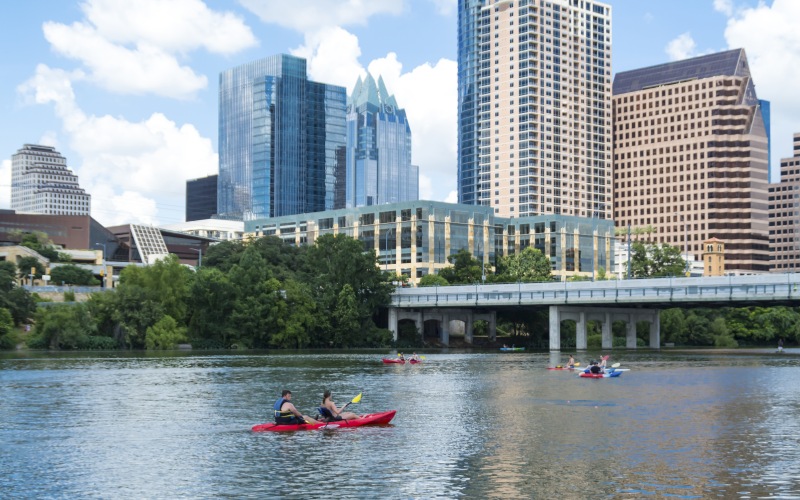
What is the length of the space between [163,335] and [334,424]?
290 ft

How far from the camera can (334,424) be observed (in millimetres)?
45500

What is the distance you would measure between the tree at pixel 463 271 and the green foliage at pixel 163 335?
2891 inches

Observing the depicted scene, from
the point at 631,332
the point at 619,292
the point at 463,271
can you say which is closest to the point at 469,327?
the point at 463,271

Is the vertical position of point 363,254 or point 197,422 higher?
point 363,254

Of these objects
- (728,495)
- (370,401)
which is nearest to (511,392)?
(370,401)

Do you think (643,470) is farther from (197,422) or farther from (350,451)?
(197,422)

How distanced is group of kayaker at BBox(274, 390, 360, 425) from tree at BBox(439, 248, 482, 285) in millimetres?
144987

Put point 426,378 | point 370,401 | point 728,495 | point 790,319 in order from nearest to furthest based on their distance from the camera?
point 728,495 < point 370,401 < point 426,378 < point 790,319

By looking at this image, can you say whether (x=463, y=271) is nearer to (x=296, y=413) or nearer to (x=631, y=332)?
(x=631, y=332)

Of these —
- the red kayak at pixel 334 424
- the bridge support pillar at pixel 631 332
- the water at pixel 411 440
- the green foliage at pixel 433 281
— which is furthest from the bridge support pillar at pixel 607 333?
the red kayak at pixel 334 424

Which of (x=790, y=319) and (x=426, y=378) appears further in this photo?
(x=790, y=319)

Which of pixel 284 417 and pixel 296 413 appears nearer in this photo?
pixel 284 417

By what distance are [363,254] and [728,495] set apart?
126 m

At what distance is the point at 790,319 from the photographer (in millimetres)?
188375
